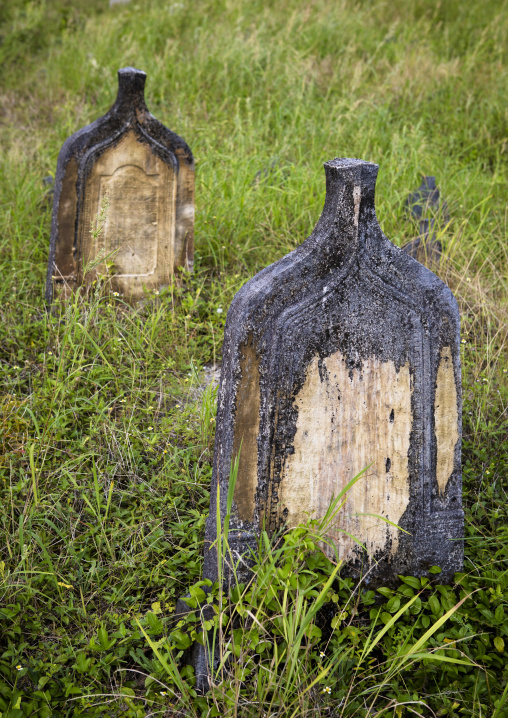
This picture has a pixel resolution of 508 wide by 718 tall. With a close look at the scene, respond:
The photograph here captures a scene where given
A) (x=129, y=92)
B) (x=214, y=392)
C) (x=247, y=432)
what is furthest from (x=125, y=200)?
(x=247, y=432)

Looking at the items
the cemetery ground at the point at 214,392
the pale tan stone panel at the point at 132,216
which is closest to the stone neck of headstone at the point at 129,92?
the pale tan stone panel at the point at 132,216

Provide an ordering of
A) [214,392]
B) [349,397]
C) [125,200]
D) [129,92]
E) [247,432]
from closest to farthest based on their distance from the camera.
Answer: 1. [247,432]
2. [349,397]
3. [214,392]
4. [129,92]
5. [125,200]

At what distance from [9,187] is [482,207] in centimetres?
308

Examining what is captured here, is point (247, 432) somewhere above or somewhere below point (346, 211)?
below

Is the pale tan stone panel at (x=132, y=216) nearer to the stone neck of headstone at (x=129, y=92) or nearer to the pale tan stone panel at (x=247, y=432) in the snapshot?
the stone neck of headstone at (x=129, y=92)

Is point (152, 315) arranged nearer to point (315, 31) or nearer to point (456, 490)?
point (456, 490)

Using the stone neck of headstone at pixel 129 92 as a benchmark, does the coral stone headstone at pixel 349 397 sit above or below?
below

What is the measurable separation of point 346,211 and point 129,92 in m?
1.90

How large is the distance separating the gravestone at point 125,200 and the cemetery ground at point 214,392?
17 centimetres

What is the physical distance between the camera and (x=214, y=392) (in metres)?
2.55

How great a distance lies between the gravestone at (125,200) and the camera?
3102mm

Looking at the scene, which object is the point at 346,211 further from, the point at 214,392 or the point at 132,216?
the point at 132,216

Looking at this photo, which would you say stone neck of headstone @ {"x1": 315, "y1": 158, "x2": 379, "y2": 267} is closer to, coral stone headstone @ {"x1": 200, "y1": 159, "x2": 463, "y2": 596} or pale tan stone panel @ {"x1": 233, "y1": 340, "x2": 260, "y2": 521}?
coral stone headstone @ {"x1": 200, "y1": 159, "x2": 463, "y2": 596}

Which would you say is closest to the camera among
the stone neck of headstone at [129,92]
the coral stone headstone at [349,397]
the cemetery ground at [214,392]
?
the cemetery ground at [214,392]
